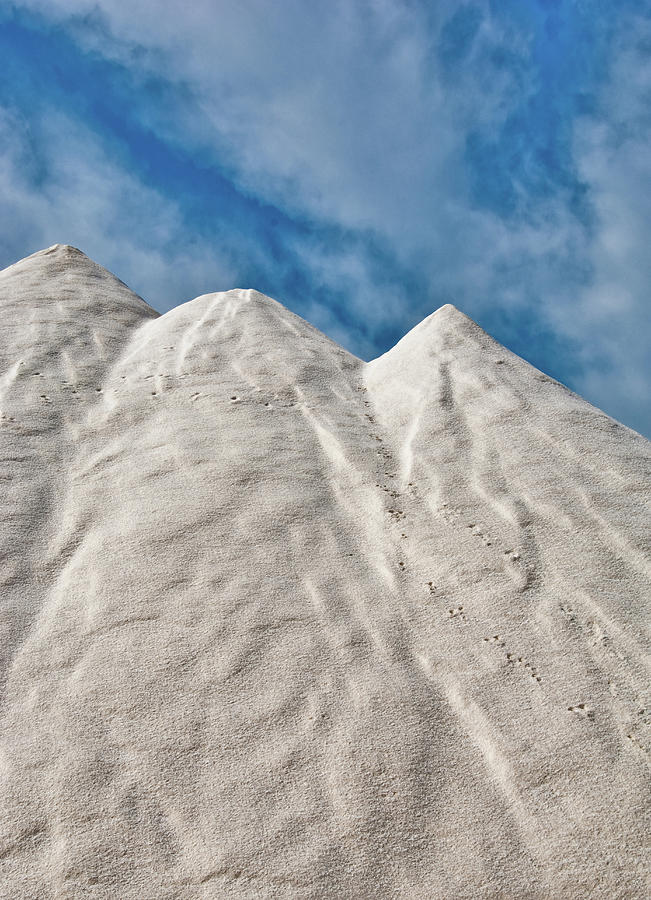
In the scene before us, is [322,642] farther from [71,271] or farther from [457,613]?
[71,271]

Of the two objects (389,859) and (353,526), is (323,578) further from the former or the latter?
(389,859)

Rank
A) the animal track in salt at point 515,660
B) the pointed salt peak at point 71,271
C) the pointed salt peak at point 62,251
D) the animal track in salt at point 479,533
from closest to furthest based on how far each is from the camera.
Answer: the animal track in salt at point 515,660 < the animal track in salt at point 479,533 < the pointed salt peak at point 71,271 < the pointed salt peak at point 62,251

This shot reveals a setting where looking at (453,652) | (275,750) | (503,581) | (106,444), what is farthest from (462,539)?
(106,444)

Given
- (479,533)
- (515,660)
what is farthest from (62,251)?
(515,660)

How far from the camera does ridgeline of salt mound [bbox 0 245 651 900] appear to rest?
7.30ft

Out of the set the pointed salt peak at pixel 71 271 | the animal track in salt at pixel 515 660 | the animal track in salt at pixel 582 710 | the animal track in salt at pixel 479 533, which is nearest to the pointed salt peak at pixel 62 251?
the pointed salt peak at pixel 71 271

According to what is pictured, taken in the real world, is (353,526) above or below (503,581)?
above

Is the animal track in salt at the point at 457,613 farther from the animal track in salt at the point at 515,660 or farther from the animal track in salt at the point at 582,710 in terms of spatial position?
the animal track in salt at the point at 582,710

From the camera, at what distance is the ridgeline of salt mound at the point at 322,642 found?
2.22 meters

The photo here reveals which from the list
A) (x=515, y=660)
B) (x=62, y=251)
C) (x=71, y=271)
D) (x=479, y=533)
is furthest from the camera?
(x=62, y=251)

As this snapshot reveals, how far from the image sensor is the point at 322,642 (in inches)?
117

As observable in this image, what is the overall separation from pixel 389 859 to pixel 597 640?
135 centimetres

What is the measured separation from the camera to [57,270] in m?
8.23

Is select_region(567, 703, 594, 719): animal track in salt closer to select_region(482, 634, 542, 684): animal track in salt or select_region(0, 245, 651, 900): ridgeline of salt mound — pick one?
select_region(0, 245, 651, 900): ridgeline of salt mound
